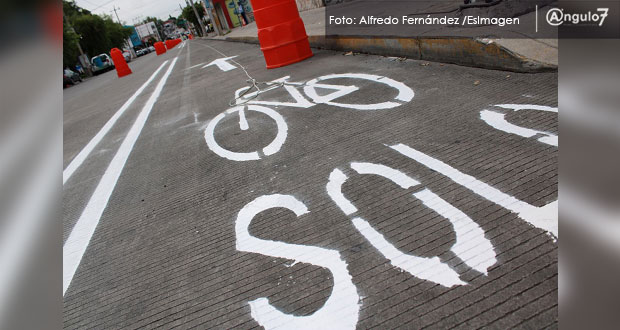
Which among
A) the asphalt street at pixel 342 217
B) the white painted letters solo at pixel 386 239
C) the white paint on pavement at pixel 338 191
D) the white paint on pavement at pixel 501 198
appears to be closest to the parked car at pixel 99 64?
the asphalt street at pixel 342 217

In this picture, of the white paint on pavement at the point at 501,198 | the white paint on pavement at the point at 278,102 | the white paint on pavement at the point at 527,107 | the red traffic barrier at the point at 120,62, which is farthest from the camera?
the red traffic barrier at the point at 120,62

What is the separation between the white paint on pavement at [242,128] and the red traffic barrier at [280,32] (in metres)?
2.49

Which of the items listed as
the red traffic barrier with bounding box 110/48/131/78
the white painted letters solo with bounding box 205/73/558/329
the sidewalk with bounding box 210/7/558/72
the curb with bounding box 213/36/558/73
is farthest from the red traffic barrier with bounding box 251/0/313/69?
the red traffic barrier with bounding box 110/48/131/78

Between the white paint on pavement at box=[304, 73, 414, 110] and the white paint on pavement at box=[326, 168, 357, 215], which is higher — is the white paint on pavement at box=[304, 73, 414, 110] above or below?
above

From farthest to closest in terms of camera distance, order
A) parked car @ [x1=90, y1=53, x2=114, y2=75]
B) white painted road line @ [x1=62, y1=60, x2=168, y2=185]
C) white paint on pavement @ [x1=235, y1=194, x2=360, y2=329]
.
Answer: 1. parked car @ [x1=90, y1=53, x2=114, y2=75]
2. white painted road line @ [x1=62, y1=60, x2=168, y2=185]
3. white paint on pavement @ [x1=235, y1=194, x2=360, y2=329]

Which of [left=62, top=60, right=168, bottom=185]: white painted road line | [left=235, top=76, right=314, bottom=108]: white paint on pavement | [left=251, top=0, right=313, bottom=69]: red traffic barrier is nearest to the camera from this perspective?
[left=62, top=60, right=168, bottom=185]: white painted road line

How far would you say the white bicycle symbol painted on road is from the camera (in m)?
3.80

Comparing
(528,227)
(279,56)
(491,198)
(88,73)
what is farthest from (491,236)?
(88,73)

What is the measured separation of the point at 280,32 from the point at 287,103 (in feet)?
9.57

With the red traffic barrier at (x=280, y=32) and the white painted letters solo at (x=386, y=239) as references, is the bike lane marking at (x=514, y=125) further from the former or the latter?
the red traffic barrier at (x=280, y=32)

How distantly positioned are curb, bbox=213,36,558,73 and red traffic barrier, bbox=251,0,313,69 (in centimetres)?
123

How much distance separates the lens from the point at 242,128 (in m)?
4.46

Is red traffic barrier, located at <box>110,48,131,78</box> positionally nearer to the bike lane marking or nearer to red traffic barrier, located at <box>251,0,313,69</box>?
red traffic barrier, located at <box>251,0,313,69</box>

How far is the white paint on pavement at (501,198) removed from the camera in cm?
192
